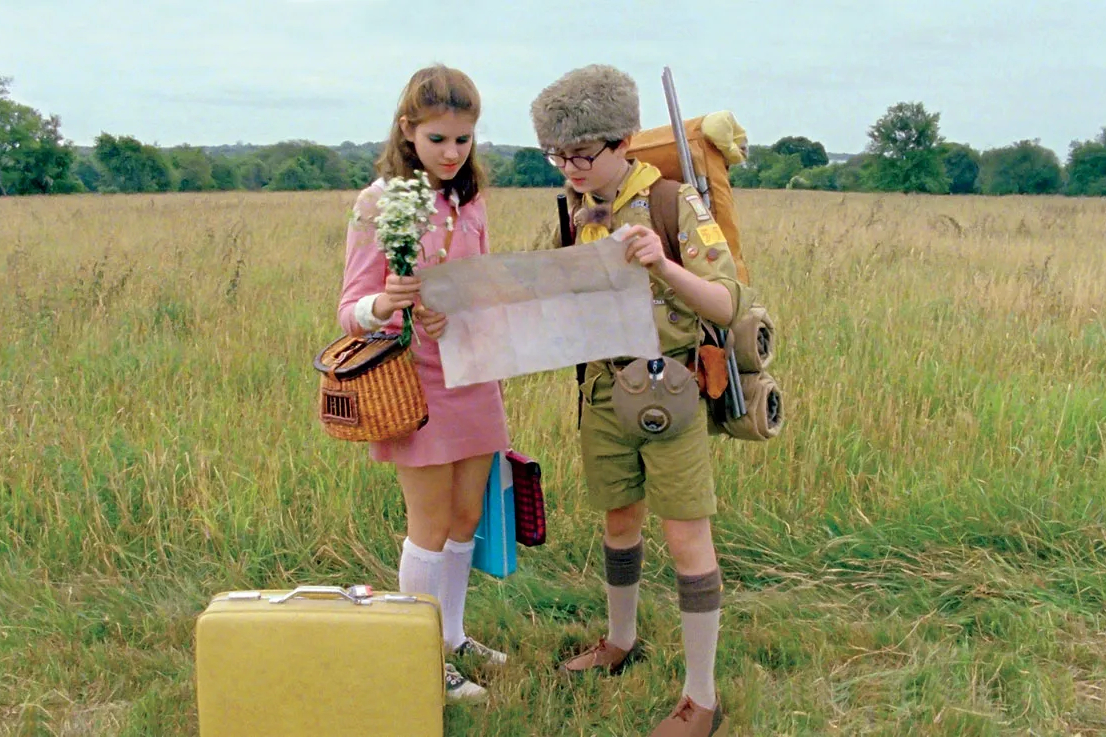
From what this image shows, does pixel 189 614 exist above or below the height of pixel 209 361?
below

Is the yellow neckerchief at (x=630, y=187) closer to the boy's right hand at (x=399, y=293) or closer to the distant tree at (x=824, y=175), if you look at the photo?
the boy's right hand at (x=399, y=293)

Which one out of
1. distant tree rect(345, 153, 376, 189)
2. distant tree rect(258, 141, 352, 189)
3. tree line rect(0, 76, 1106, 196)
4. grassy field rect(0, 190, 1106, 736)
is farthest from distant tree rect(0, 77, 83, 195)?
grassy field rect(0, 190, 1106, 736)

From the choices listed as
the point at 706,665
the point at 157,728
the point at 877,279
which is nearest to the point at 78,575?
the point at 157,728

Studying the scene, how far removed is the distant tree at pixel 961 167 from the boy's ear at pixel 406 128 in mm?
83379

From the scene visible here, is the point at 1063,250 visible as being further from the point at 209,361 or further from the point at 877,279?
the point at 209,361

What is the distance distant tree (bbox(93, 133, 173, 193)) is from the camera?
3233 inches

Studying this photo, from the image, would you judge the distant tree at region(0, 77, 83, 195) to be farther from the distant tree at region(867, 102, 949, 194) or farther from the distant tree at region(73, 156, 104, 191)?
the distant tree at region(867, 102, 949, 194)

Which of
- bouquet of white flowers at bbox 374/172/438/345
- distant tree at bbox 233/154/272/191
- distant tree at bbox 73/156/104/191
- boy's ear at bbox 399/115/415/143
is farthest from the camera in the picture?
distant tree at bbox 73/156/104/191

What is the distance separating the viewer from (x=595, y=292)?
7.43 feet

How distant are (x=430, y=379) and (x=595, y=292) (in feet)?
2.03

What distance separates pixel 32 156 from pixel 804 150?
6287 cm

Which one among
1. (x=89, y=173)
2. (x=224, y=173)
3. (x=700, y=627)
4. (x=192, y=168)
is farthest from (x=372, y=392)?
(x=89, y=173)

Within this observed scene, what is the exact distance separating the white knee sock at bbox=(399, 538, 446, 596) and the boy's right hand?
880mm

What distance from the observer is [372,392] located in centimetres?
236
